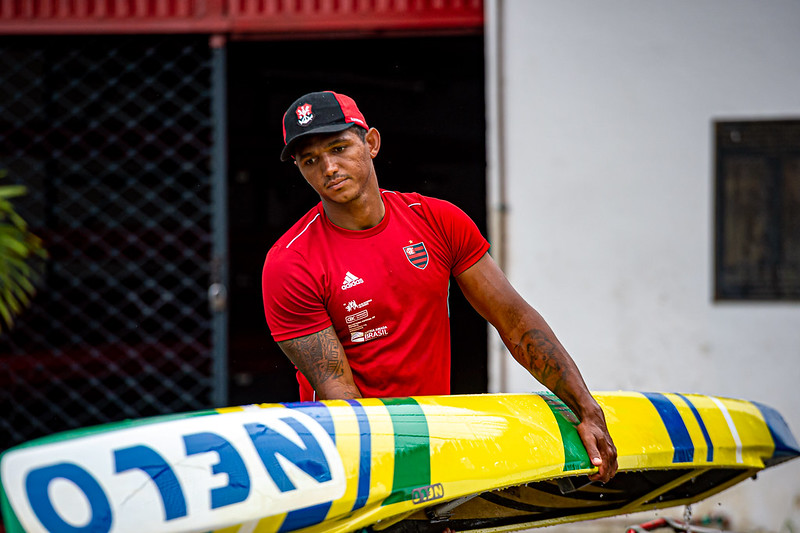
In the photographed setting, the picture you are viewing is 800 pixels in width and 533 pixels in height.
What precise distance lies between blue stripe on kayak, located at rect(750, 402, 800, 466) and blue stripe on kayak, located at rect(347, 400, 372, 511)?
5.65 feet

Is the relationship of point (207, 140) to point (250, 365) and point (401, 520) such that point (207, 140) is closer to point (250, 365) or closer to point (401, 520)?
point (250, 365)

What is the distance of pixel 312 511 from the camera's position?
5.84 ft

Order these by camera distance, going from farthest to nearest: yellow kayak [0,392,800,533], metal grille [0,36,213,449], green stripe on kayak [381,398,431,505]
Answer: metal grille [0,36,213,449] → green stripe on kayak [381,398,431,505] → yellow kayak [0,392,800,533]

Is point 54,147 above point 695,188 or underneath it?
above

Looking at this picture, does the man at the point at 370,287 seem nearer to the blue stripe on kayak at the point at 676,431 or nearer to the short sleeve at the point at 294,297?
the short sleeve at the point at 294,297

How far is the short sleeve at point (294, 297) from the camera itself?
216 centimetres

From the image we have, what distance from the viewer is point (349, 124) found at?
2154 mm

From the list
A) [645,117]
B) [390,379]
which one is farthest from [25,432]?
[645,117]

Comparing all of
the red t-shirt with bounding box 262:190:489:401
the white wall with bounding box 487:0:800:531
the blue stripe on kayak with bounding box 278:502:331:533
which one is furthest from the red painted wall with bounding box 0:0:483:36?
the blue stripe on kayak with bounding box 278:502:331:533

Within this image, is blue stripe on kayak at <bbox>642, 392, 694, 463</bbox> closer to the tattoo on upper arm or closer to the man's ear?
the tattoo on upper arm

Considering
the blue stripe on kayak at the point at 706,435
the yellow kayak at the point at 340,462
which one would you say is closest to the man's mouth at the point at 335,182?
the yellow kayak at the point at 340,462

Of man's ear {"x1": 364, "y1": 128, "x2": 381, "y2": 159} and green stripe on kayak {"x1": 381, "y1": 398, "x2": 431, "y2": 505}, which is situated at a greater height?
man's ear {"x1": 364, "y1": 128, "x2": 381, "y2": 159}

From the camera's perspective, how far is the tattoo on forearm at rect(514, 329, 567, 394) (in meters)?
2.23

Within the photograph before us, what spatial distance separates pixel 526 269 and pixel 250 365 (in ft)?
10.4
